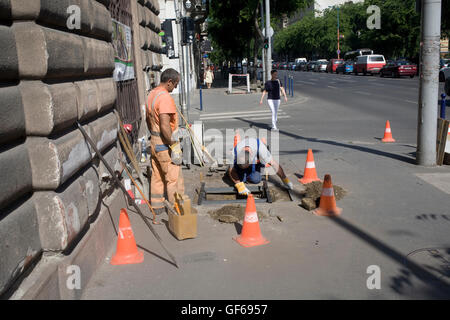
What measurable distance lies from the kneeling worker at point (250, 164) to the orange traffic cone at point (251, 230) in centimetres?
167

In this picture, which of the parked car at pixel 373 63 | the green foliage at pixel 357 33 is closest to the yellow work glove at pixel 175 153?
the green foliage at pixel 357 33

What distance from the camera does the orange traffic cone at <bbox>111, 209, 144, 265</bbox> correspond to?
14.7 feet

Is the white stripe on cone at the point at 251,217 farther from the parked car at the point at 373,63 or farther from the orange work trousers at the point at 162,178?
the parked car at the point at 373,63

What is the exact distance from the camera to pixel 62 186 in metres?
3.76

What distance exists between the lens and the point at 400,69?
3869cm

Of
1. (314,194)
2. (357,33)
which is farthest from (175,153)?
(357,33)

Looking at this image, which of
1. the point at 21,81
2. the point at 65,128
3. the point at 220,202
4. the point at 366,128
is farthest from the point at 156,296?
the point at 366,128

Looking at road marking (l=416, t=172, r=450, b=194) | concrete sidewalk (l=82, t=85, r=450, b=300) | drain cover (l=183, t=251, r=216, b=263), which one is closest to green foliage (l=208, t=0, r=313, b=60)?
road marking (l=416, t=172, r=450, b=194)

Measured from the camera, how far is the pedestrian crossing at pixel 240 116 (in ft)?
55.4

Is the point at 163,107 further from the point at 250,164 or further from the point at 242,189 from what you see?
the point at 250,164

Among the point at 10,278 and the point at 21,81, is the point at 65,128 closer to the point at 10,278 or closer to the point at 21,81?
the point at 21,81

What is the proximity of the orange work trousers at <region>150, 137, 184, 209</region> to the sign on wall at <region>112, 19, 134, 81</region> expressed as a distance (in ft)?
5.74

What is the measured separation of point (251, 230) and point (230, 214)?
1.04 metres
